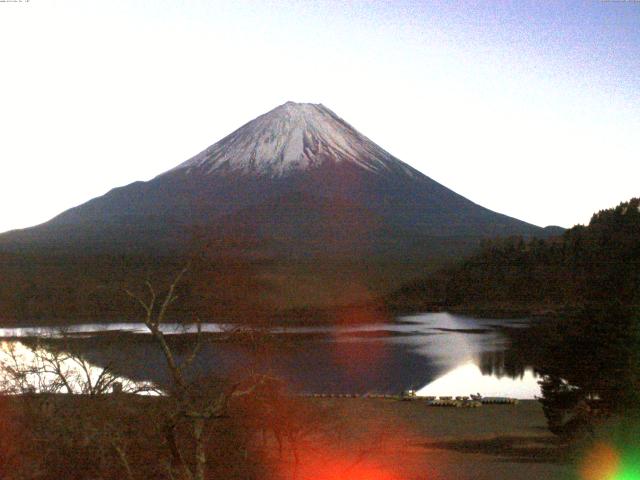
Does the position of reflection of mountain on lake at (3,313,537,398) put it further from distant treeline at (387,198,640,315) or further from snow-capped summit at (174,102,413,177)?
snow-capped summit at (174,102,413,177)

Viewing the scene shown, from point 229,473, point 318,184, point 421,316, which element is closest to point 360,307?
point 421,316

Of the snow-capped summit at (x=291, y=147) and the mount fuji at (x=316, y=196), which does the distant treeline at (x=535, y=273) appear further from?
A: the snow-capped summit at (x=291, y=147)

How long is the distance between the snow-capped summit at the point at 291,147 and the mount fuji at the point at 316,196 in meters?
0.07

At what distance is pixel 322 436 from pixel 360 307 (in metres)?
26.6

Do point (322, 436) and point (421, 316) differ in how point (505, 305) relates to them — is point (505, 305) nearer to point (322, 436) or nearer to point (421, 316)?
point (421, 316)

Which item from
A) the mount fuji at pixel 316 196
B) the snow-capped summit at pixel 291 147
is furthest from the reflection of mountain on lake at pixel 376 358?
the snow-capped summit at pixel 291 147

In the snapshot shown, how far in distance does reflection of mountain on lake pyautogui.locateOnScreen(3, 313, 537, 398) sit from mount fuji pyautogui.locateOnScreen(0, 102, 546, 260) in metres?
14.1

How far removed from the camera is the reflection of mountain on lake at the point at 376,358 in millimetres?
11305

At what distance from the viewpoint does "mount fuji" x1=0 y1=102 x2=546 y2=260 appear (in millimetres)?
43606

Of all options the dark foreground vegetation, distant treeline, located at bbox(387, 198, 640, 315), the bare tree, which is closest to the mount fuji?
distant treeline, located at bbox(387, 198, 640, 315)

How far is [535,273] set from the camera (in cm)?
3027

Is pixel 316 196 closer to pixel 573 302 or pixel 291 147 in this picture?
pixel 291 147

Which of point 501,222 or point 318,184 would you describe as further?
point 501,222

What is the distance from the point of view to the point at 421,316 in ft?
112
